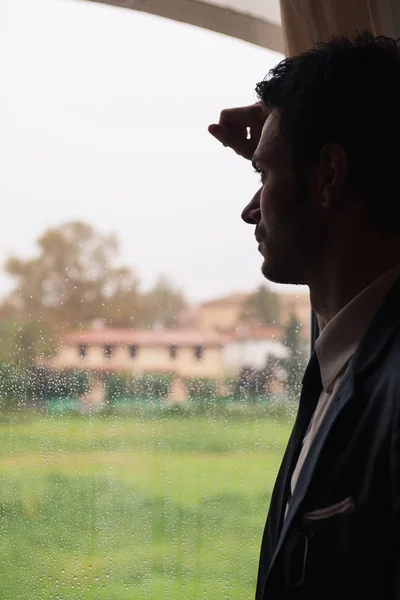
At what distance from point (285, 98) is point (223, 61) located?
0.57 metres

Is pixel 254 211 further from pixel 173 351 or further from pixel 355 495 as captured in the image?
pixel 355 495

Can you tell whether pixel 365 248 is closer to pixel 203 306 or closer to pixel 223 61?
pixel 203 306

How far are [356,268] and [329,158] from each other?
5.9 inches

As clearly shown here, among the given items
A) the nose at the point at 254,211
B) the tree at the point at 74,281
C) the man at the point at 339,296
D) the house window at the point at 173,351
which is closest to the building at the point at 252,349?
the house window at the point at 173,351

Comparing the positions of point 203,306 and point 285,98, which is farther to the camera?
point 203,306

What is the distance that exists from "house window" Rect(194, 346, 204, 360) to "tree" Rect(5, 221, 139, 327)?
0.15m

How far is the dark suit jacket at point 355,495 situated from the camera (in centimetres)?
71

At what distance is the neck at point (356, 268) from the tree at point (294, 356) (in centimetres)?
65

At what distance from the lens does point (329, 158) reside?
0.94 metres

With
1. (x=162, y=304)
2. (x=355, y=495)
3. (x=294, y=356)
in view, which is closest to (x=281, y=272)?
(x=355, y=495)

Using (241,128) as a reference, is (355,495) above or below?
below

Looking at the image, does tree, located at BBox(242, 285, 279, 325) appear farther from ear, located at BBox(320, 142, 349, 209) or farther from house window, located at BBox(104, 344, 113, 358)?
ear, located at BBox(320, 142, 349, 209)

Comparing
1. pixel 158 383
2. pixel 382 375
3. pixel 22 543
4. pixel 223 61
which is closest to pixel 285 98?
pixel 382 375

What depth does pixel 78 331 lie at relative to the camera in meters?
1.40
